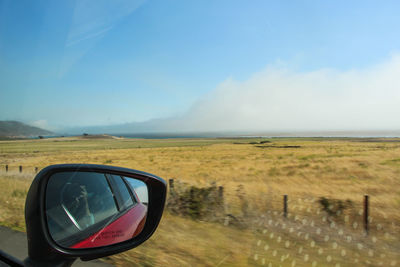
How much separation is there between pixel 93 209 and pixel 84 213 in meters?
0.11

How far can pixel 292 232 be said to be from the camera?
4.80m

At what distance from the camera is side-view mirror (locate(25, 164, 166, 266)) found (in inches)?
53.2

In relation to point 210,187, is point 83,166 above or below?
above

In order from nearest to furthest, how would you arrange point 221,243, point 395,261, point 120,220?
point 120,220, point 395,261, point 221,243

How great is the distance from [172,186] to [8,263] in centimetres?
612

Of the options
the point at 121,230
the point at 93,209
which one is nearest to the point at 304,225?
the point at 121,230

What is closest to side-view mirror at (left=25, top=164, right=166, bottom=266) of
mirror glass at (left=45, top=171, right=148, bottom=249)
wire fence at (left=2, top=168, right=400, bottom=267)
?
mirror glass at (left=45, top=171, right=148, bottom=249)

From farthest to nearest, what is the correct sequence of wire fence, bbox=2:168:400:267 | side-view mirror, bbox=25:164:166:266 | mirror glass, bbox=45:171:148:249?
wire fence, bbox=2:168:400:267, mirror glass, bbox=45:171:148:249, side-view mirror, bbox=25:164:166:266

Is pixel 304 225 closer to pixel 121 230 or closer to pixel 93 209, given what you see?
pixel 121 230

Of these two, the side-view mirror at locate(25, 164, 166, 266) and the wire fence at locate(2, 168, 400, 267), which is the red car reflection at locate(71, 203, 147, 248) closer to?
the side-view mirror at locate(25, 164, 166, 266)

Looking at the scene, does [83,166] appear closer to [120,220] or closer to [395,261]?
[120,220]

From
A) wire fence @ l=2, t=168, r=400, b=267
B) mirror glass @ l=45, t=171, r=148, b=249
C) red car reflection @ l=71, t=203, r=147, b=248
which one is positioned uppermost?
mirror glass @ l=45, t=171, r=148, b=249

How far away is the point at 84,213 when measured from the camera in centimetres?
169

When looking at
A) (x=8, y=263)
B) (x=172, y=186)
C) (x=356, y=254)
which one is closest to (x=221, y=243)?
(x=356, y=254)
